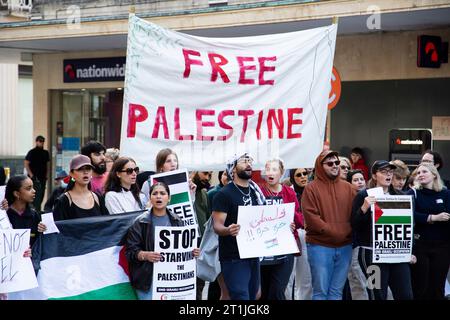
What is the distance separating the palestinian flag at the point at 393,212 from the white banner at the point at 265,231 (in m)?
0.88

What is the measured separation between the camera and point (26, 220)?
795 centimetres

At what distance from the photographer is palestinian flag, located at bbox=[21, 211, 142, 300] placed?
7.98 meters

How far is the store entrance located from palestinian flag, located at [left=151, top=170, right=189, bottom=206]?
499 inches

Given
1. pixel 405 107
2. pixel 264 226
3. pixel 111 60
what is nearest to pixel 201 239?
pixel 264 226

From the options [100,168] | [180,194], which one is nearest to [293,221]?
[180,194]

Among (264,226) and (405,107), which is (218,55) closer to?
(264,226)

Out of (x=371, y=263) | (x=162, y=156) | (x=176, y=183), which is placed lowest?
(x=371, y=263)

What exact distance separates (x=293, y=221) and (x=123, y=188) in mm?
1736

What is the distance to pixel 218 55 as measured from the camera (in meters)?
8.84

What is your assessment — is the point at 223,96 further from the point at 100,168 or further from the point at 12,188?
the point at 12,188

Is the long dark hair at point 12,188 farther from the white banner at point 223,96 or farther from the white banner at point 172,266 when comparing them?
the white banner at point 172,266

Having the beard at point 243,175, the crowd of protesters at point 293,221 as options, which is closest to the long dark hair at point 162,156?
the crowd of protesters at point 293,221

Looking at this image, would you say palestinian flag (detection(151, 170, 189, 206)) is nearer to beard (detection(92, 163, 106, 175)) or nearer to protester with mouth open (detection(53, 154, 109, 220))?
protester with mouth open (detection(53, 154, 109, 220))
